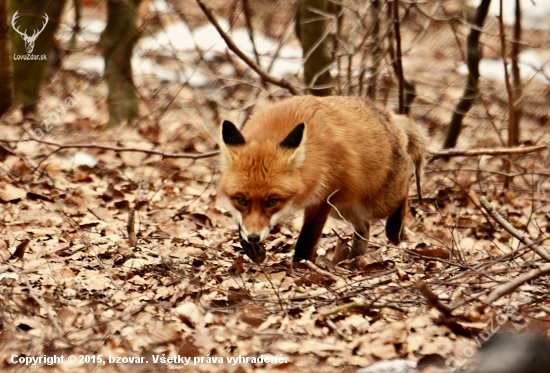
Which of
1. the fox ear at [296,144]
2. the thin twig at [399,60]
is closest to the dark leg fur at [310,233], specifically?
the fox ear at [296,144]

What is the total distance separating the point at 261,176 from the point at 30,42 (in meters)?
5.68

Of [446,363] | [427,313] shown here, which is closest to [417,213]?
[427,313]

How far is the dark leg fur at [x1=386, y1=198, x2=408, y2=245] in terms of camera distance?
6.94m

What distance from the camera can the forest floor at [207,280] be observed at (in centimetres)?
386

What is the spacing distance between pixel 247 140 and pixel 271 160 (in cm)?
42

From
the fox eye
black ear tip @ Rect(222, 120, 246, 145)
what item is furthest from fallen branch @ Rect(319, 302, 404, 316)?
black ear tip @ Rect(222, 120, 246, 145)

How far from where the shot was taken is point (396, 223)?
22.9 ft

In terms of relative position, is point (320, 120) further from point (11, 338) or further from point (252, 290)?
point (11, 338)

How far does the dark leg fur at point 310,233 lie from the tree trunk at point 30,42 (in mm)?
5179

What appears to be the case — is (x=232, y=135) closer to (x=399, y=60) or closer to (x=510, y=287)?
(x=510, y=287)

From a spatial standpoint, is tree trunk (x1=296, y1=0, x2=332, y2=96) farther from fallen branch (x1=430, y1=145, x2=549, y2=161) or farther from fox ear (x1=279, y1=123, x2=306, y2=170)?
fox ear (x1=279, y1=123, x2=306, y2=170)

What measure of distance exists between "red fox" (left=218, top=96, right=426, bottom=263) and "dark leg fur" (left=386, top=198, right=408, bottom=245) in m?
0.01

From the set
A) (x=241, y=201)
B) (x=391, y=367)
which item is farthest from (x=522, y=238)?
(x=241, y=201)

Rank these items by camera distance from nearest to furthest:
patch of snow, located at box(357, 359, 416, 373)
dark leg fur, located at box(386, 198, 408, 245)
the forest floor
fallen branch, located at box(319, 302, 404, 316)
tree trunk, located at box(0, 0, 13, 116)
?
1. patch of snow, located at box(357, 359, 416, 373)
2. the forest floor
3. fallen branch, located at box(319, 302, 404, 316)
4. tree trunk, located at box(0, 0, 13, 116)
5. dark leg fur, located at box(386, 198, 408, 245)
